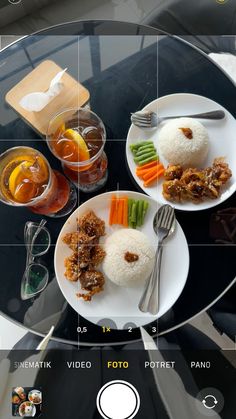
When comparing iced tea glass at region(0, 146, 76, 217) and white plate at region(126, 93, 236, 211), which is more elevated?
white plate at region(126, 93, 236, 211)

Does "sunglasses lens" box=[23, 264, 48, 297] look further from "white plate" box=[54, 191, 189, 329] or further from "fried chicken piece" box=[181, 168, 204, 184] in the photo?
"fried chicken piece" box=[181, 168, 204, 184]

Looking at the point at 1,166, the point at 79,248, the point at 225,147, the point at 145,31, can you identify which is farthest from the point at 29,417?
the point at 145,31

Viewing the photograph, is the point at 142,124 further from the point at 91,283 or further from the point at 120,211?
the point at 91,283

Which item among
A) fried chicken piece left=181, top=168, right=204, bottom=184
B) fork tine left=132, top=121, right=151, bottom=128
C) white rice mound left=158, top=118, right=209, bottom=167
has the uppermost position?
fork tine left=132, top=121, right=151, bottom=128

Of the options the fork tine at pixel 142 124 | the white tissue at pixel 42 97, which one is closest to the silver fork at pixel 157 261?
the fork tine at pixel 142 124

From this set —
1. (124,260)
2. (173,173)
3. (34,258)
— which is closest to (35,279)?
(34,258)

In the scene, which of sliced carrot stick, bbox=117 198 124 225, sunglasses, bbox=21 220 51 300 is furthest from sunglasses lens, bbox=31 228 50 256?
sliced carrot stick, bbox=117 198 124 225
